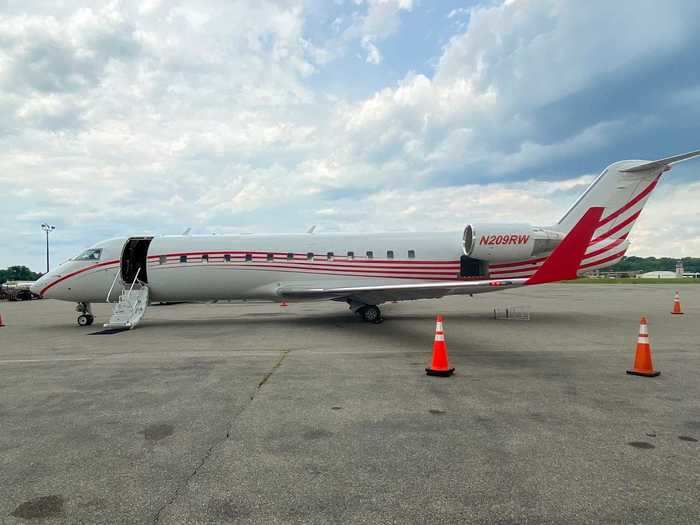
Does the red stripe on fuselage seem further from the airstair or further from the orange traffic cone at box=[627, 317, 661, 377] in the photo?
the orange traffic cone at box=[627, 317, 661, 377]

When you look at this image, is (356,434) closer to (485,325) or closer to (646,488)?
(646,488)

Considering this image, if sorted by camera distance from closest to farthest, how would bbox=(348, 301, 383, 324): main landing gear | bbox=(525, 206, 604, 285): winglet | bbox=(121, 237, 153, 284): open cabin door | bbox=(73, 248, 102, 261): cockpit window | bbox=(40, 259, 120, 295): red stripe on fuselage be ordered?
bbox=(525, 206, 604, 285): winglet < bbox=(348, 301, 383, 324): main landing gear < bbox=(40, 259, 120, 295): red stripe on fuselage < bbox=(73, 248, 102, 261): cockpit window < bbox=(121, 237, 153, 284): open cabin door

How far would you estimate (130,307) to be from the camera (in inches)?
567

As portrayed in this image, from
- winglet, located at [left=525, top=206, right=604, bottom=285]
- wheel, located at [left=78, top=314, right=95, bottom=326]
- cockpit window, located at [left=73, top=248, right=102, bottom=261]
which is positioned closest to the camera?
winglet, located at [left=525, top=206, right=604, bottom=285]

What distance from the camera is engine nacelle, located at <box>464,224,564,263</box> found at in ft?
47.5

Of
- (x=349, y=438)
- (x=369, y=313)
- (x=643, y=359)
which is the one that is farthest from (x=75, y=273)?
(x=643, y=359)

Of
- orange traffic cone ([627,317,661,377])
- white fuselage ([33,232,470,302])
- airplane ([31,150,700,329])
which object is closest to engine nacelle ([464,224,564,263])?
airplane ([31,150,700,329])

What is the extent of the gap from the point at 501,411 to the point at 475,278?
33.9ft

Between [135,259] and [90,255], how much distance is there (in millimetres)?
1400

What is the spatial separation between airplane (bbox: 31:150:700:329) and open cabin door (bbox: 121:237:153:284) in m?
0.04

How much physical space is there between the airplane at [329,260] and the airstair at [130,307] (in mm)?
31

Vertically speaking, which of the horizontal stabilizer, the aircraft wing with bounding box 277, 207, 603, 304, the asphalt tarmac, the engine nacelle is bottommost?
the asphalt tarmac

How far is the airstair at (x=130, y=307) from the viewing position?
13.8 meters

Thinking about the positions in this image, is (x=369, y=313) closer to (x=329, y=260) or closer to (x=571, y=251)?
(x=329, y=260)
